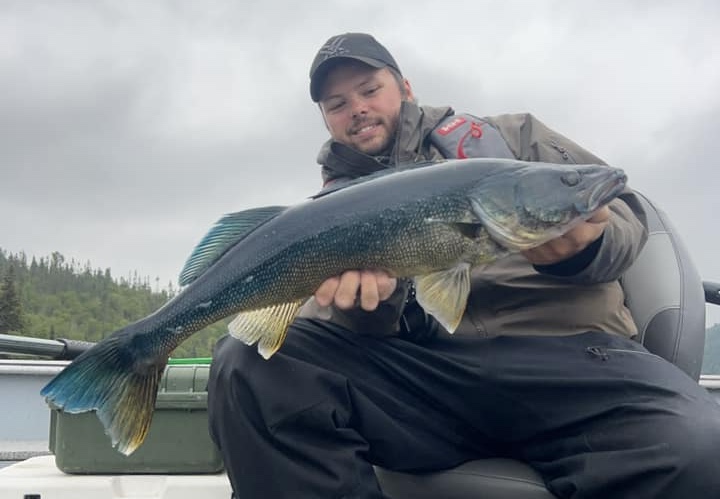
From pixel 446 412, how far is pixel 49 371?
15.0 ft

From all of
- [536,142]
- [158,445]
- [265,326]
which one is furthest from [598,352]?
[158,445]

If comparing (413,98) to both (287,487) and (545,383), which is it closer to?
(545,383)

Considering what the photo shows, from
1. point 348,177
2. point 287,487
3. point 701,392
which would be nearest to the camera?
point 287,487

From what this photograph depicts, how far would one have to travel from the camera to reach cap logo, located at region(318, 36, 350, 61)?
3.33m

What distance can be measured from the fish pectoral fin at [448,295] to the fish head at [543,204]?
172 mm

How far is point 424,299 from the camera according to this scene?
218 cm

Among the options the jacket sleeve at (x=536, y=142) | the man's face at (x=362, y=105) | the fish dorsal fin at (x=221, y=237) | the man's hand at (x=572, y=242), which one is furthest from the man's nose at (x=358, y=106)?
the man's hand at (x=572, y=242)

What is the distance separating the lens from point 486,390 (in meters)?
2.40

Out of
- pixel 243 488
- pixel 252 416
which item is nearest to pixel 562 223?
pixel 252 416

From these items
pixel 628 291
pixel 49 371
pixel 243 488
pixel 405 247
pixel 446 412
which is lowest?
pixel 49 371

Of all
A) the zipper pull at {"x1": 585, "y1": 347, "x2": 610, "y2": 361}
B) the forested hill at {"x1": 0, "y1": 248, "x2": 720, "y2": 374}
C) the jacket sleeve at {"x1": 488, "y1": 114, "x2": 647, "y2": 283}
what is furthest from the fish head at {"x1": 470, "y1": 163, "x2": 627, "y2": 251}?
the forested hill at {"x1": 0, "y1": 248, "x2": 720, "y2": 374}

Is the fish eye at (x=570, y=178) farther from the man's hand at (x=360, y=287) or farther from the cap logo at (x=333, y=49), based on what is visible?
the cap logo at (x=333, y=49)

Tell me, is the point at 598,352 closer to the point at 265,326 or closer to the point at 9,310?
the point at 265,326

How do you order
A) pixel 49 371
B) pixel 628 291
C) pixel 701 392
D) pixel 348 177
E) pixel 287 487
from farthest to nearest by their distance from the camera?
Result: pixel 49 371, pixel 348 177, pixel 628 291, pixel 701 392, pixel 287 487
